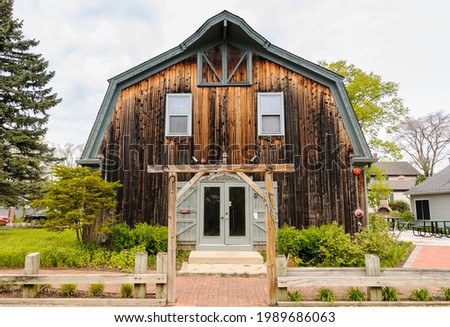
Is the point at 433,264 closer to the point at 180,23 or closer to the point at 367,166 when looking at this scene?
the point at 367,166

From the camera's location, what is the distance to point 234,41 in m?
10.4

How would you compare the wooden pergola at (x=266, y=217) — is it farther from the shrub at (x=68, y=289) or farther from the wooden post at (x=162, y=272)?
the shrub at (x=68, y=289)

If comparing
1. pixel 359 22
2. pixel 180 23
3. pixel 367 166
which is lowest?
pixel 367 166

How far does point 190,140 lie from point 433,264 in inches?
346

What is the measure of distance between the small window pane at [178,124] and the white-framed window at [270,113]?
271 centimetres

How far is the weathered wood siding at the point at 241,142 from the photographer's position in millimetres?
9664

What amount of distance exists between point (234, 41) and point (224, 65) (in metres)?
1.03

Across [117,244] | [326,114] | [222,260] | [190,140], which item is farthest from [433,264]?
[117,244]

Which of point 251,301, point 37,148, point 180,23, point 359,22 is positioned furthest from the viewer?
point 37,148

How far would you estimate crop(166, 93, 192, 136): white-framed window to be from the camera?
1004 centimetres

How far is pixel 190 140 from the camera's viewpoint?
32.7ft

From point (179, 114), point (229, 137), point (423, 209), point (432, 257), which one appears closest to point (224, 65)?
point (179, 114)

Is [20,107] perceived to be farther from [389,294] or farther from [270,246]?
[389,294]

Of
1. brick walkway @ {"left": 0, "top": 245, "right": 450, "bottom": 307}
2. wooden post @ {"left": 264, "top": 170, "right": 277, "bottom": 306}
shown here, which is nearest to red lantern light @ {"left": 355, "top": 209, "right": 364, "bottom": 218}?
brick walkway @ {"left": 0, "top": 245, "right": 450, "bottom": 307}
